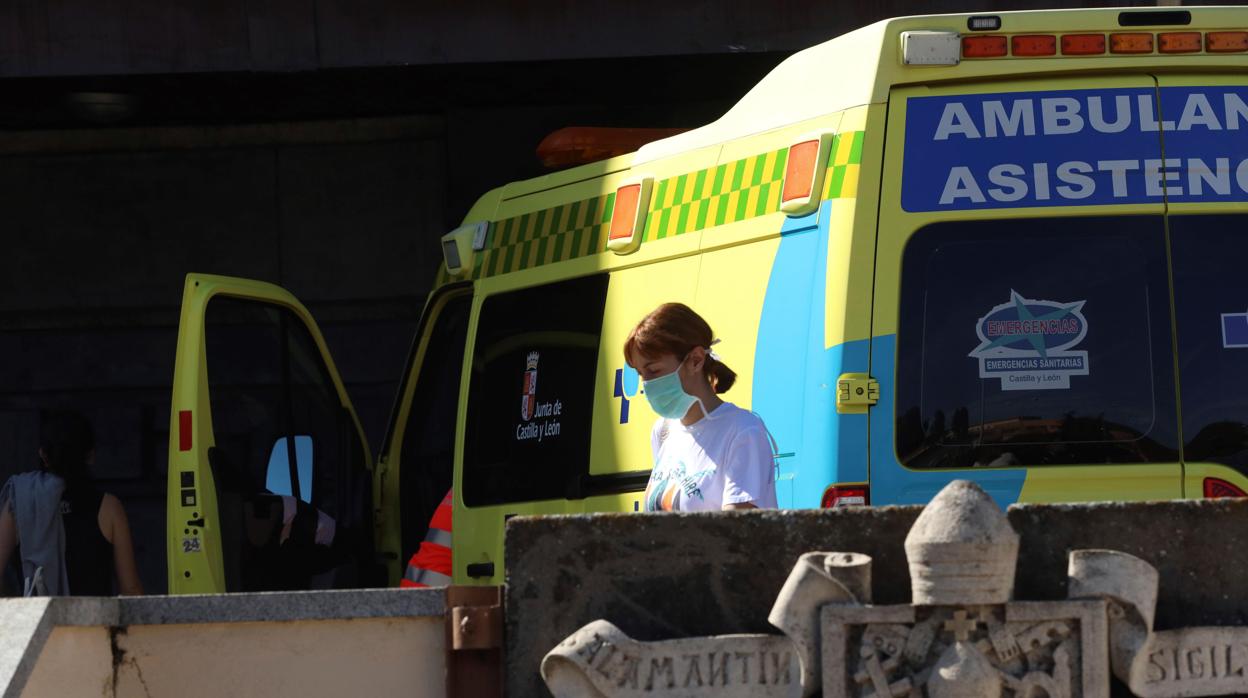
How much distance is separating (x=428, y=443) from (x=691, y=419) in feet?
9.84

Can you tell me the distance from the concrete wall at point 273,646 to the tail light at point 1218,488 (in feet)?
6.90

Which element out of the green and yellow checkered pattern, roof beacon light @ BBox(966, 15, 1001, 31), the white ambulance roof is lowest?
the green and yellow checkered pattern

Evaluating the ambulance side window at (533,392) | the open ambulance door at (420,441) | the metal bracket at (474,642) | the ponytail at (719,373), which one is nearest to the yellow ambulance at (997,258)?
the ponytail at (719,373)

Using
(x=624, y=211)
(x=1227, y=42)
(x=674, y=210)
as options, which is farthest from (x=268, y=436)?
(x=1227, y=42)

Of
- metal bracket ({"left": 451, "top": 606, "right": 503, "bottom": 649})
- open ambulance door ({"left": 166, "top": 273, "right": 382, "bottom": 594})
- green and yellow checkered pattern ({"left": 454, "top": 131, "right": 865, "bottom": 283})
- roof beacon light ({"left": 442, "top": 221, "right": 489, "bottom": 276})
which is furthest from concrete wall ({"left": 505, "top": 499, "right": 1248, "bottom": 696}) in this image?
roof beacon light ({"left": 442, "top": 221, "right": 489, "bottom": 276})

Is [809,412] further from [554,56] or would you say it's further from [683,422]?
[554,56]

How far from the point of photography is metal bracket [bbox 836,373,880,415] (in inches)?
197

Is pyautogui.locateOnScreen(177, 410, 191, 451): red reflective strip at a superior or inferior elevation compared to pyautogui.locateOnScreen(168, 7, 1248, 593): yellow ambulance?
inferior

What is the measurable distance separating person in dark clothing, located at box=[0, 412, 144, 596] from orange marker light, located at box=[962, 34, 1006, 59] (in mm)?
3769

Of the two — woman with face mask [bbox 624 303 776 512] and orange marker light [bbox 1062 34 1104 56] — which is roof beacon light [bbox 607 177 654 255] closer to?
woman with face mask [bbox 624 303 776 512]

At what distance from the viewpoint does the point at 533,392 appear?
264 inches

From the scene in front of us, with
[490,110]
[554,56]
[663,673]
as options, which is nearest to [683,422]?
[663,673]

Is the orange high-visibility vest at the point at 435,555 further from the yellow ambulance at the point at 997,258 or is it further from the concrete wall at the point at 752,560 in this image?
the concrete wall at the point at 752,560

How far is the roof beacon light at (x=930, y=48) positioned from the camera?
515 cm
